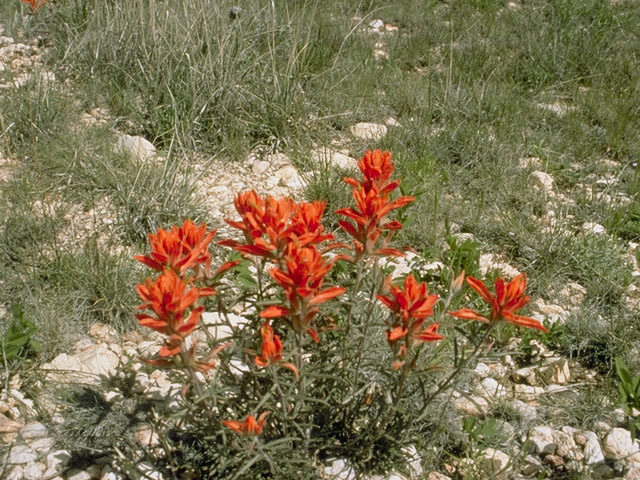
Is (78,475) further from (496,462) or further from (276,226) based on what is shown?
(496,462)

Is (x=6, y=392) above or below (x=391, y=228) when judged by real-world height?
below

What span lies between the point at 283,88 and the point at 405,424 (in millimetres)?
2424

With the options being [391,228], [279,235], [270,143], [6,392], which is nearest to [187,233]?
[279,235]

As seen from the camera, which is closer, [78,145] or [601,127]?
[78,145]

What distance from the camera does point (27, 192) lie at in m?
3.18

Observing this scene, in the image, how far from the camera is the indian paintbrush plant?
1.53 m

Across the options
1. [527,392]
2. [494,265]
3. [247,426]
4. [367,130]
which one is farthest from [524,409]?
[367,130]

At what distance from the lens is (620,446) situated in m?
2.27

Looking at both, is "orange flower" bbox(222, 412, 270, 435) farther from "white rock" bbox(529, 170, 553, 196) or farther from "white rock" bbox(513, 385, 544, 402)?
"white rock" bbox(529, 170, 553, 196)

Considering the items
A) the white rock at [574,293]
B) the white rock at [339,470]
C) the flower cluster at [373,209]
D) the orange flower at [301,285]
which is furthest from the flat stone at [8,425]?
the white rock at [574,293]

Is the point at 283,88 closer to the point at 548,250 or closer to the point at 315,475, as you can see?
the point at 548,250

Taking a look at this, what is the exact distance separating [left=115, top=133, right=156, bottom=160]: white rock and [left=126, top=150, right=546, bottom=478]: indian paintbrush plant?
176 cm

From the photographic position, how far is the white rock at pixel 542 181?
11.9 ft

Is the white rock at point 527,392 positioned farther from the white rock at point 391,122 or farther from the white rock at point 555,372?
the white rock at point 391,122
